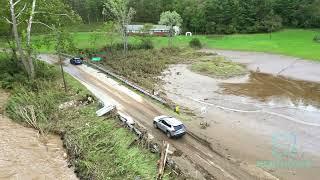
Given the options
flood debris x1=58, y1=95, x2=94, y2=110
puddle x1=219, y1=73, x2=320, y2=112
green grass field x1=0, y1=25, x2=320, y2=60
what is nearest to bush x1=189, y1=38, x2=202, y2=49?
green grass field x1=0, y1=25, x2=320, y2=60

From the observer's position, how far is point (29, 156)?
25.4m

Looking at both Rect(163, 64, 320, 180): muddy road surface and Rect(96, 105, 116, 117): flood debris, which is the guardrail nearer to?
Rect(163, 64, 320, 180): muddy road surface

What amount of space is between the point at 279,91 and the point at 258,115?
10.9 m

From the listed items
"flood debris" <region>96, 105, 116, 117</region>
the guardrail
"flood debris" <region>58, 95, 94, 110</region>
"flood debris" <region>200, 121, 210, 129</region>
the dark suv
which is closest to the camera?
"flood debris" <region>96, 105, 116, 117</region>

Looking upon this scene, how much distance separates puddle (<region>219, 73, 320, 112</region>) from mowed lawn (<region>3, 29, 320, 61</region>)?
17.1 m

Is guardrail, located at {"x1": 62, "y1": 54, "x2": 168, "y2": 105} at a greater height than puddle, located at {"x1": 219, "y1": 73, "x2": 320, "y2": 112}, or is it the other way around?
guardrail, located at {"x1": 62, "y1": 54, "x2": 168, "y2": 105}

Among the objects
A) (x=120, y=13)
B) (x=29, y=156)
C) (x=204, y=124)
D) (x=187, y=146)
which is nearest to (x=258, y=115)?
(x=204, y=124)

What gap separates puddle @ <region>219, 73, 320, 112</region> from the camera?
40906 millimetres

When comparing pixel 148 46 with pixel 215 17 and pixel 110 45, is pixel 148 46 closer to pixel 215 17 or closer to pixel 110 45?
pixel 110 45

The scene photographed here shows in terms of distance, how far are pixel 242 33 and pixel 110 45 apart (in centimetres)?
4722

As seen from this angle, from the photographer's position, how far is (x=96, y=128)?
2742 centimetres

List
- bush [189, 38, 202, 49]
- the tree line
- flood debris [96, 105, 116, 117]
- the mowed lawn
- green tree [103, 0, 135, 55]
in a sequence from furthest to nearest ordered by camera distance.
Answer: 1. the tree line
2. bush [189, 38, 202, 49]
3. the mowed lawn
4. green tree [103, 0, 135, 55]
5. flood debris [96, 105, 116, 117]

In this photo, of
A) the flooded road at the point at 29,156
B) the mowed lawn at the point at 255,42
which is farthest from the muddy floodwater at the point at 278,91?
the flooded road at the point at 29,156

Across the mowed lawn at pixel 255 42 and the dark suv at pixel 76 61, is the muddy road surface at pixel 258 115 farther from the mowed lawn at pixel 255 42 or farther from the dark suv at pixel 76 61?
the mowed lawn at pixel 255 42
